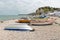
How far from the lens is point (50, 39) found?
10.4 meters

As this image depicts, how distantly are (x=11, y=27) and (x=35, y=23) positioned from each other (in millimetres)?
7155

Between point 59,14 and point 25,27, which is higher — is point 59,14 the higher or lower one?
the lower one

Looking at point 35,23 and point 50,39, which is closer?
point 50,39

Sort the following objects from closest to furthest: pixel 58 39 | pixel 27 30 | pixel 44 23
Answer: pixel 58 39, pixel 27 30, pixel 44 23

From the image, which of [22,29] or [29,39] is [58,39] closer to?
[29,39]

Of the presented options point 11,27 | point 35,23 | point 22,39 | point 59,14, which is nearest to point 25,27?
point 11,27

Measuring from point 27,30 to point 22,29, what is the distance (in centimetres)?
53

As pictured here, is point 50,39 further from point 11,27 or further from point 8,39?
point 11,27

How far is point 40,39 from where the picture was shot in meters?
10.5

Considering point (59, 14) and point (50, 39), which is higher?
point (50, 39)

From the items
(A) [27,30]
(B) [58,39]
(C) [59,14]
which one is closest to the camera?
(B) [58,39]

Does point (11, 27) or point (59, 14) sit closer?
point (11, 27)

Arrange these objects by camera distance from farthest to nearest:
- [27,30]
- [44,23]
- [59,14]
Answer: [59,14], [44,23], [27,30]

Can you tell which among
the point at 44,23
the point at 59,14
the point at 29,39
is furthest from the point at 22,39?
the point at 59,14
